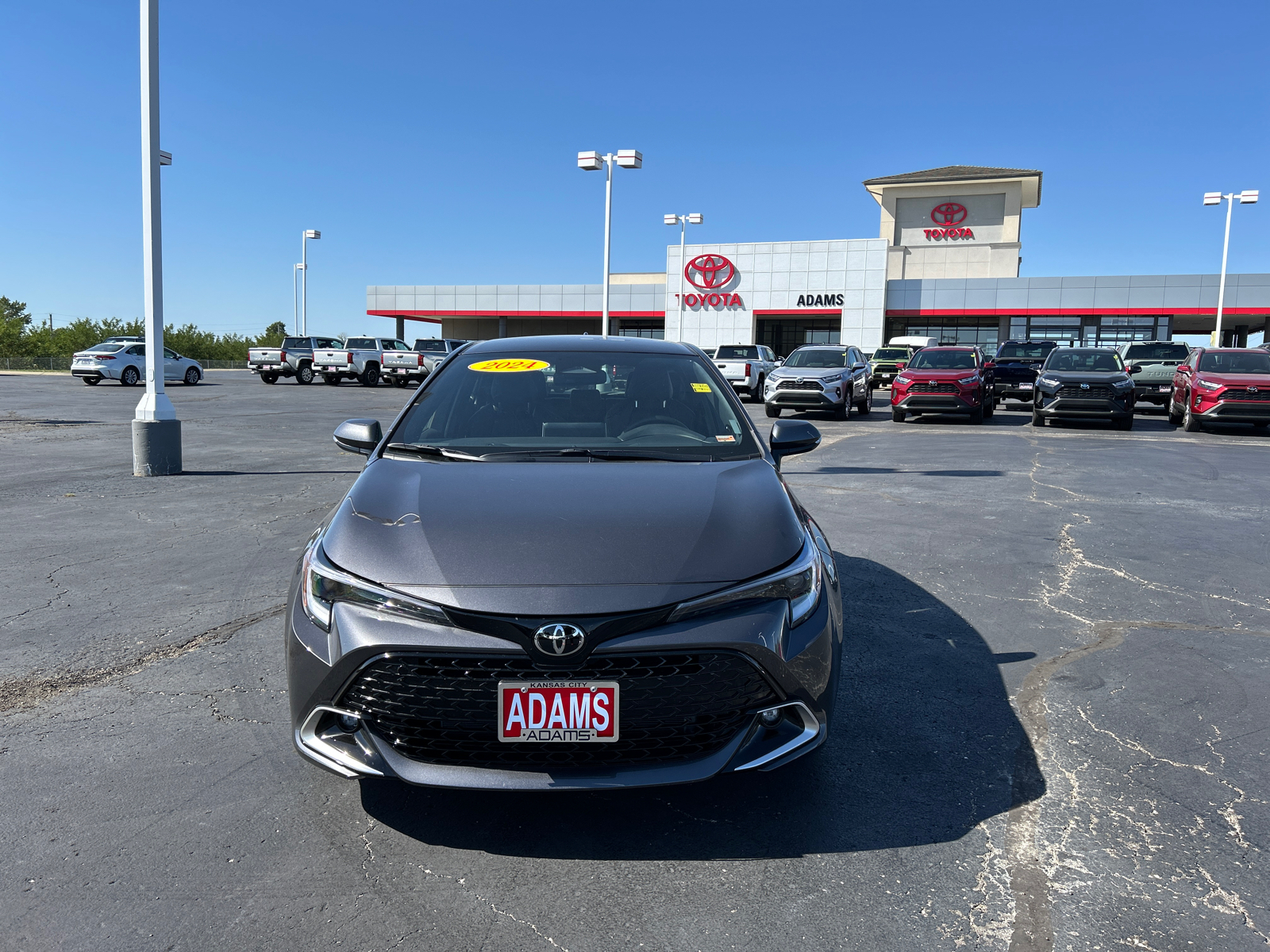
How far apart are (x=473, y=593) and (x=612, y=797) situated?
→ 1.01 metres

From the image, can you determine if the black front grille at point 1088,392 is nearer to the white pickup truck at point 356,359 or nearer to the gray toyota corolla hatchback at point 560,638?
the gray toyota corolla hatchback at point 560,638

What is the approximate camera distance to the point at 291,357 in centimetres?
3759

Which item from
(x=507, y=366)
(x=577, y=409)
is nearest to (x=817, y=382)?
(x=507, y=366)

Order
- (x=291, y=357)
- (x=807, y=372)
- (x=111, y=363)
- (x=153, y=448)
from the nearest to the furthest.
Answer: (x=153, y=448) → (x=807, y=372) → (x=111, y=363) → (x=291, y=357)

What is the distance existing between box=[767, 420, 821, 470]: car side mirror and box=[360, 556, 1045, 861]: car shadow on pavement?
1181 millimetres

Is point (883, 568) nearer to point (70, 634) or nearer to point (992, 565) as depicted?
point (992, 565)

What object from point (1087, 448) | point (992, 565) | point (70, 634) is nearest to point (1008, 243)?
point (1087, 448)

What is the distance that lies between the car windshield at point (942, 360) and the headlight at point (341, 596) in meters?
20.0

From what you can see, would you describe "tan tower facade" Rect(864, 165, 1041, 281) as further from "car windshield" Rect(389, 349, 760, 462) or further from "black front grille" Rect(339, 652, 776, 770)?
"black front grille" Rect(339, 652, 776, 770)

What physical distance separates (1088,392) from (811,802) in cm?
1842

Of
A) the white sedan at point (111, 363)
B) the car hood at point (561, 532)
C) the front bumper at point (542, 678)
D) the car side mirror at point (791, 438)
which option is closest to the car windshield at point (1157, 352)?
the car side mirror at point (791, 438)

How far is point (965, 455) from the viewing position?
46.7 feet

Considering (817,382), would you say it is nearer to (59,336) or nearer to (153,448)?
(153,448)

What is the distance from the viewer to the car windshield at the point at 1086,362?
19.9 metres
